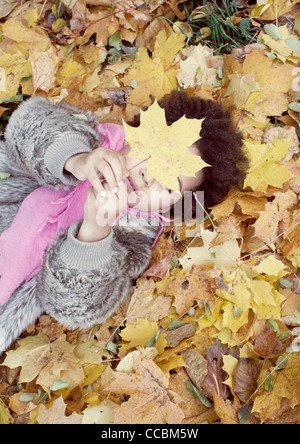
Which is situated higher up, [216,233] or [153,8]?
[153,8]

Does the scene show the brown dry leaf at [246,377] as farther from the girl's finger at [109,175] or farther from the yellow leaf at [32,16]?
the yellow leaf at [32,16]

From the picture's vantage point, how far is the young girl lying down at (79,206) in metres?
1.21

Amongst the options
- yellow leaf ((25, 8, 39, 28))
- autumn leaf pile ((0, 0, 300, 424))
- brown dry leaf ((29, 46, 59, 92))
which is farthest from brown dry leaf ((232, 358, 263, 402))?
yellow leaf ((25, 8, 39, 28))

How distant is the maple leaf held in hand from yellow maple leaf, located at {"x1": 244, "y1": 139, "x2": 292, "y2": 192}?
492 millimetres

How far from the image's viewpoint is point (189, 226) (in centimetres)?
161

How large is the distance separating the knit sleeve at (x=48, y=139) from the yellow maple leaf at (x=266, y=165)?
58 cm

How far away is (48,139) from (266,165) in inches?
31.5

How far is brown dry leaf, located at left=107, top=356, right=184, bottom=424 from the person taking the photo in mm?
1251

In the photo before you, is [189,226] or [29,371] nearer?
[29,371]

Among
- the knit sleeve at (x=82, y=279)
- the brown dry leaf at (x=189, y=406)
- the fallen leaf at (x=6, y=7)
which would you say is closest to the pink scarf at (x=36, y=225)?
the knit sleeve at (x=82, y=279)

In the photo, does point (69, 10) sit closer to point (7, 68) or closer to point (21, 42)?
point (21, 42)

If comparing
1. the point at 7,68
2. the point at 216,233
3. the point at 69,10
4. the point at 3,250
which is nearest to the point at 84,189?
the point at 3,250

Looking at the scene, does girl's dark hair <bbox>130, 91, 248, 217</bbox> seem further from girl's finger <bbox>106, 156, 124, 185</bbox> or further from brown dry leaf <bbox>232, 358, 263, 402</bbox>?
brown dry leaf <bbox>232, 358, 263, 402</bbox>
